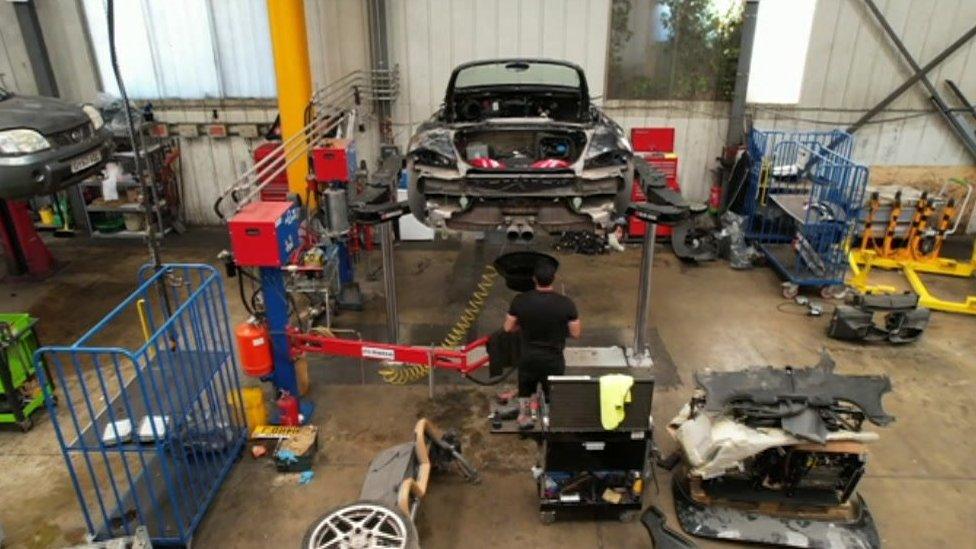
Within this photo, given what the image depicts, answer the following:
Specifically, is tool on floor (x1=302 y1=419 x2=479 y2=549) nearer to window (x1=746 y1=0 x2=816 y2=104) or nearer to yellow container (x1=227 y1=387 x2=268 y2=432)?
yellow container (x1=227 y1=387 x2=268 y2=432)

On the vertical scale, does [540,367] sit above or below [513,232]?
below

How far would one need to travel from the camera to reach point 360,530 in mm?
3191

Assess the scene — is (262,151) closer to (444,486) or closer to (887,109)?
(444,486)

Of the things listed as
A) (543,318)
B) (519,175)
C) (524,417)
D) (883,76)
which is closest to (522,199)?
(519,175)

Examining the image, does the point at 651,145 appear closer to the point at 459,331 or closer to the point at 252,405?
the point at 459,331

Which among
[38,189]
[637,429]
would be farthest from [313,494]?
[38,189]

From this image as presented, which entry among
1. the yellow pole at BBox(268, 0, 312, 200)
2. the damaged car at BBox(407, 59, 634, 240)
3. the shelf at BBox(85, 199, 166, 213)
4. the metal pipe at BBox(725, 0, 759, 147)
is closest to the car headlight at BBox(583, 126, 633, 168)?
the damaged car at BBox(407, 59, 634, 240)

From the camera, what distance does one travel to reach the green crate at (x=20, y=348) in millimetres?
4773

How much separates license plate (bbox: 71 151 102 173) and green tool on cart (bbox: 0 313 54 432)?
199 centimetres

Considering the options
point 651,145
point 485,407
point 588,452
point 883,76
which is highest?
point 883,76

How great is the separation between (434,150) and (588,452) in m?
2.69

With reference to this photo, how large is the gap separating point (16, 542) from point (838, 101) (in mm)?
9690

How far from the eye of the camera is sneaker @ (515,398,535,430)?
4000mm

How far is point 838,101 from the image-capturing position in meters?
8.50
